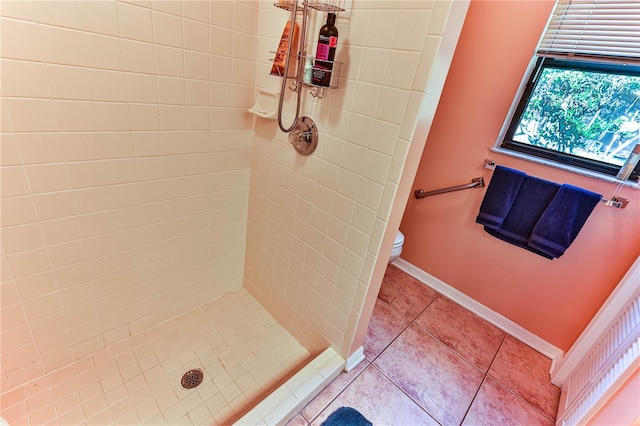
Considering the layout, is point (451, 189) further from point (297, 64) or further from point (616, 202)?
point (297, 64)

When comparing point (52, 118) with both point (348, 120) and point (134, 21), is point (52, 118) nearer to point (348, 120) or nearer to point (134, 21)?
point (134, 21)

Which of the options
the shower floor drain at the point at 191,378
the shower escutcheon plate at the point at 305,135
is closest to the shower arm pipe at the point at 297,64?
the shower escutcheon plate at the point at 305,135

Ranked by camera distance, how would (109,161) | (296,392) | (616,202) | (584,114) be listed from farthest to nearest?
(584,114) < (616,202) < (296,392) < (109,161)

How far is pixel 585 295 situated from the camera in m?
1.59

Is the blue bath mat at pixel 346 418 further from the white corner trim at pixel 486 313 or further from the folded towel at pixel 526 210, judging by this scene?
the folded towel at pixel 526 210

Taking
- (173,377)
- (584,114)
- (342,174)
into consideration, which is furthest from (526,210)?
(173,377)

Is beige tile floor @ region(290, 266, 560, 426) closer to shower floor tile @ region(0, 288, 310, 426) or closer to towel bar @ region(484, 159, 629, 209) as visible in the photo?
shower floor tile @ region(0, 288, 310, 426)

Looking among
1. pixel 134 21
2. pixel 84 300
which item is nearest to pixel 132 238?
pixel 84 300

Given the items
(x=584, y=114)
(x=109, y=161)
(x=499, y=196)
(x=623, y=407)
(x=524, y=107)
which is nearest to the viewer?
(x=623, y=407)

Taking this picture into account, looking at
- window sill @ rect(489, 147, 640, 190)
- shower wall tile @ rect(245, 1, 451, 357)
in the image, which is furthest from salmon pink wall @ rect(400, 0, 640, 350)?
shower wall tile @ rect(245, 1, 451, 357)

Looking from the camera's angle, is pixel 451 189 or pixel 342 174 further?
pixel 451 189

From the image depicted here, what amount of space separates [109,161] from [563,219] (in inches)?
83.9

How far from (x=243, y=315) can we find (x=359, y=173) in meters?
1.18

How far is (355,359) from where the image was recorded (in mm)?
1523
